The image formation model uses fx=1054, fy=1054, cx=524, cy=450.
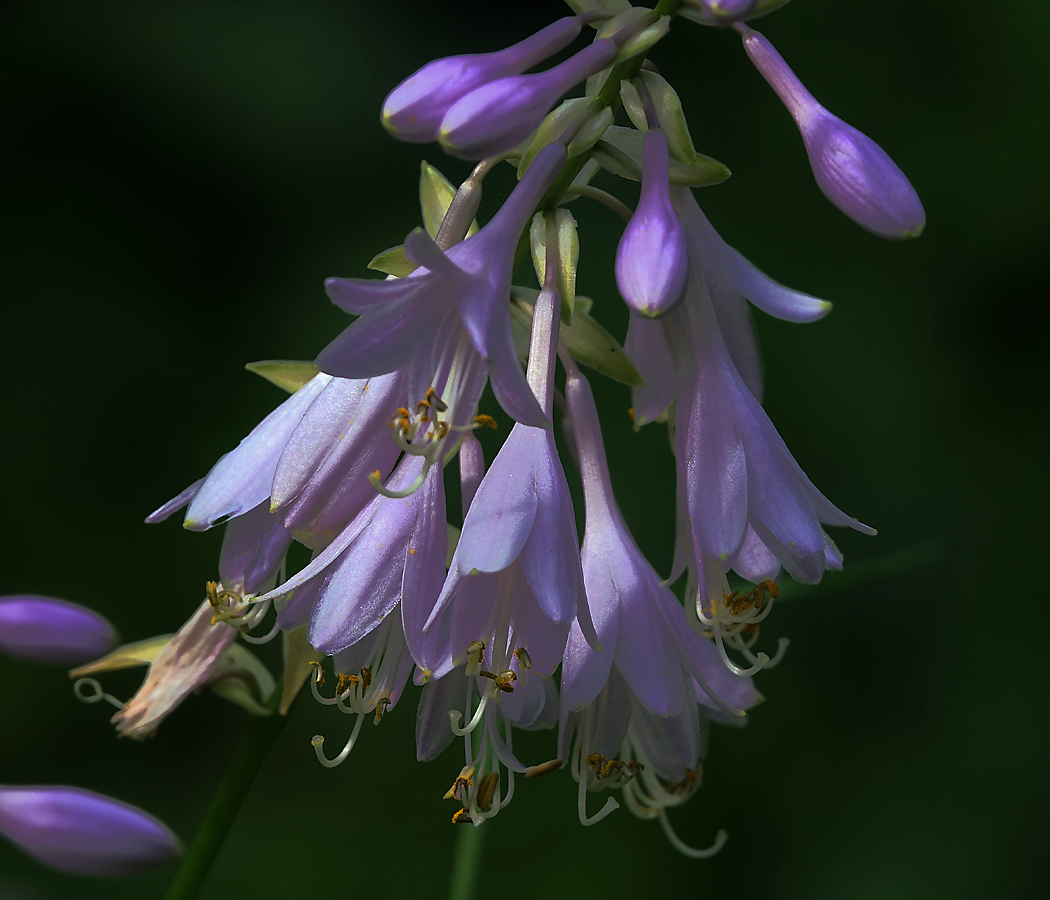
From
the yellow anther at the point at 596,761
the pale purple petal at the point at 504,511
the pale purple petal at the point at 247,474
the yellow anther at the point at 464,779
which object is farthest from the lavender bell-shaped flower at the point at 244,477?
the yellow anther at the point at 596,761

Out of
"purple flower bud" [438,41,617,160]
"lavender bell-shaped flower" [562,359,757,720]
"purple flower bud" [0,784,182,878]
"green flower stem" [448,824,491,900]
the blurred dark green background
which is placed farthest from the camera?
the blurred dark green background

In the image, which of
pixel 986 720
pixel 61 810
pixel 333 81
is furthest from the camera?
pixel 333 81

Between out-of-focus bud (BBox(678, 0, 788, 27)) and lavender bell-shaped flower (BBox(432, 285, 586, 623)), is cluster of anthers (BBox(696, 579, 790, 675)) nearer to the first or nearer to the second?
lavender bell-shaped flower (BBox(432, 285, 586, 623))

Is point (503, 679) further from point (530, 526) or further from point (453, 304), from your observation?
point (453, 304)

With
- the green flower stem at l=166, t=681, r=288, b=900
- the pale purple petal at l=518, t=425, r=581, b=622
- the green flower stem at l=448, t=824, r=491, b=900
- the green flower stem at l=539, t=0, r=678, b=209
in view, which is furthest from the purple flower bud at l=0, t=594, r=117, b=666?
the green flower stem at l=539, t=0, r=678, b=209

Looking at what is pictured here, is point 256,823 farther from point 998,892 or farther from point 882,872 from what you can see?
point 998,892

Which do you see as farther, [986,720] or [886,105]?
[886,105]

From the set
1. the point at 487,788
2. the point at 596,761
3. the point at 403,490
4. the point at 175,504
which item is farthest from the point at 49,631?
the point at 596,761

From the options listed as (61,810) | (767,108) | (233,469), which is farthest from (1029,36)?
(61,810)
